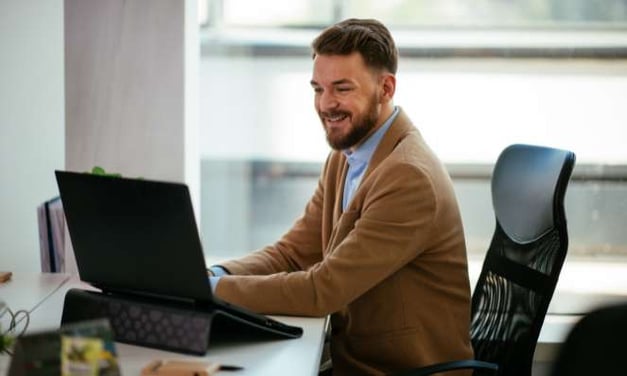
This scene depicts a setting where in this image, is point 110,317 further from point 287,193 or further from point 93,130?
point 287,193

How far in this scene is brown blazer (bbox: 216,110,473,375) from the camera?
2.26 meters

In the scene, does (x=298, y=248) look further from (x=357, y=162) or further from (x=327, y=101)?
(x=327, y=101)

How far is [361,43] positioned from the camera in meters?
2.53

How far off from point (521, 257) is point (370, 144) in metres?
0.48

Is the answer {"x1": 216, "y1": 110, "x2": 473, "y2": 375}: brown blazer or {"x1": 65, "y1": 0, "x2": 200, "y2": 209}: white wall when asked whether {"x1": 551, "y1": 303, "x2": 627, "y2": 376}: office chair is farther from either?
{"x1": 65, "y1": 0, "x2": 200, "y2": 209}: white wall

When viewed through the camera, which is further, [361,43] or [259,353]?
[361,43]

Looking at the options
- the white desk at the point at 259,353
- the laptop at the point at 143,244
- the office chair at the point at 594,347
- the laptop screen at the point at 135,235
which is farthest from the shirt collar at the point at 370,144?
the office chair at the point at 594,347

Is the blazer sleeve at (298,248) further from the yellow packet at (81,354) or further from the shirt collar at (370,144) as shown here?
the yellow packet at (81,354)

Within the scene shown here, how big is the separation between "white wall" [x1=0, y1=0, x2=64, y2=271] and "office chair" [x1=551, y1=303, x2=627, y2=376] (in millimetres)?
2500

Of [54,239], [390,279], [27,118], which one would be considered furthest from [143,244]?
[27,118]

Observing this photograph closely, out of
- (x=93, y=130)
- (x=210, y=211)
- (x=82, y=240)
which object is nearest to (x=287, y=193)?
(x=210, y=211)

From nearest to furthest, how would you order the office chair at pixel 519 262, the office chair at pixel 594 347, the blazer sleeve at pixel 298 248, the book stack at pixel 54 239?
the office chair at pixel 594 347 → the office chair at pixel 519 262 → the blazer sleeve at pixel 298 248 → the book stack at pixel 54 239

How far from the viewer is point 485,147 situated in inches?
139

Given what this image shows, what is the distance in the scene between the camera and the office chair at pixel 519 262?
2.25 meters
